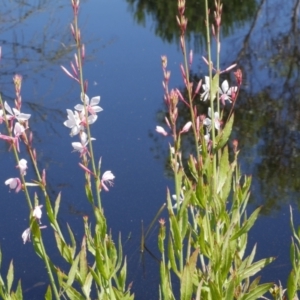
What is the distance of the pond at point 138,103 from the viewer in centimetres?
233

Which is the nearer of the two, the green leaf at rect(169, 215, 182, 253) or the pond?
Result: the green leaf at rect(169, 215, 182, 253)

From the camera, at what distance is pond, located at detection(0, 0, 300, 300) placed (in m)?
2.33

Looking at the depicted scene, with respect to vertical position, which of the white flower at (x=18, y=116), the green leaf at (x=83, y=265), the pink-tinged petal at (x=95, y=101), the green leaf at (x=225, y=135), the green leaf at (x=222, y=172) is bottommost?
the green leaf at (x=83, y=265)

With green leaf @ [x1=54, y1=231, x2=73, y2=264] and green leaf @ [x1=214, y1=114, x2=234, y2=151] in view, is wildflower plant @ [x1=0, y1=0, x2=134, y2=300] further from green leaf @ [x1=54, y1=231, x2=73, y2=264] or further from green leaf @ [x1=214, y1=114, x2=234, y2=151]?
green leaf @ [x1=214, y1=114, x2=234, y2=151]

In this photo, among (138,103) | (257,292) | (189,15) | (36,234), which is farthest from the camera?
(189,15)

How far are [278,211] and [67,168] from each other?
3.07ft

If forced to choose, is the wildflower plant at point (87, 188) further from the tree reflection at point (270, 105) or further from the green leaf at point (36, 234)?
the tree reflection at point (270, 105)

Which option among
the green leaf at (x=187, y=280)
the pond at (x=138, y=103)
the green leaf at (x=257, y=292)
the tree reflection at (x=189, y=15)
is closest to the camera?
the green leaf at (x=187, y=280)

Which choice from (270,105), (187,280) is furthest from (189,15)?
(187,280)

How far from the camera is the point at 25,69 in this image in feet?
12.1

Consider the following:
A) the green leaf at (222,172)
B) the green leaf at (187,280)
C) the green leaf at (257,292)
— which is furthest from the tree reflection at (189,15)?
the green leaf at (187,280)

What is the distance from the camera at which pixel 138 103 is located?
3.33m

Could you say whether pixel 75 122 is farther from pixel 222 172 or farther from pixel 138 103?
pixel 138 103

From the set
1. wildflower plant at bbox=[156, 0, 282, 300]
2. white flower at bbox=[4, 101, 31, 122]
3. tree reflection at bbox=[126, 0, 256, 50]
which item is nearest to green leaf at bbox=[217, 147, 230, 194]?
wildflower plant at bbox=[156, 0, 282, 300]
